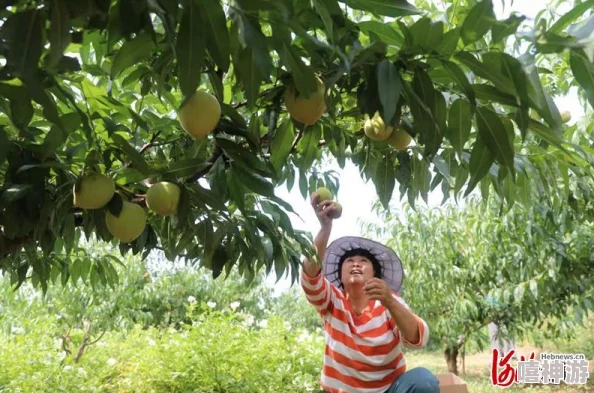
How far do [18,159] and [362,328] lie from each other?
1.31 metres

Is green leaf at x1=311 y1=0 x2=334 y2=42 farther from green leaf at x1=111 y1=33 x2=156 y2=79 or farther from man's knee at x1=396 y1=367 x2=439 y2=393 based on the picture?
man's knee at x1=396 y1=367 x2=439 y2=393

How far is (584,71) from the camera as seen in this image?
2.42 feet

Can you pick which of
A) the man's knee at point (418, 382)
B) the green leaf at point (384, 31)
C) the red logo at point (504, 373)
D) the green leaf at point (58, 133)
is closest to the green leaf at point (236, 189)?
the green leaf at point (58, 133)

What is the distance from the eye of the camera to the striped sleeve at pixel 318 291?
1.93 meters

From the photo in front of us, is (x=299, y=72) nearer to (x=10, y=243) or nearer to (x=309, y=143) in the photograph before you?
(x=309, y=143)

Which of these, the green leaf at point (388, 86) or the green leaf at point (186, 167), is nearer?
the green leaf at point (388, 86)

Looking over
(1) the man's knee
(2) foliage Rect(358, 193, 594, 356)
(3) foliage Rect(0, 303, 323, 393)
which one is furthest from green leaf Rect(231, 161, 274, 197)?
(2) foliage Rect(358, 193, 594, 356)

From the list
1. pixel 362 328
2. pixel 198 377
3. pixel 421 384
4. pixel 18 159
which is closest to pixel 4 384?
pixel 198 377

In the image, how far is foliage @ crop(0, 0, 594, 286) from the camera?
2.05 ft

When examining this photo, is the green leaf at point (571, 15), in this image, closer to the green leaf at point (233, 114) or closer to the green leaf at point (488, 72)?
the green leaf at point (488, 72)

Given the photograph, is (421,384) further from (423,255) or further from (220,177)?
(423,255)

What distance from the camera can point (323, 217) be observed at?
1.84m

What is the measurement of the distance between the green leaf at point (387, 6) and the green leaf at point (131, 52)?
0.29 m

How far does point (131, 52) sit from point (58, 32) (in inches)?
12.5
